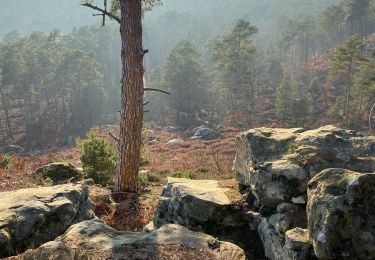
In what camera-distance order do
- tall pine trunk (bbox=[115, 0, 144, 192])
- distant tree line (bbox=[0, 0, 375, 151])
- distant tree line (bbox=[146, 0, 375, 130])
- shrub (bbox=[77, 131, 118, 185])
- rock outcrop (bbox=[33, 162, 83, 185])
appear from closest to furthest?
tall pine trunk (bbox=[115, 0, 144, 192])
shrub (bbox=[77, 131, 118, 185])
rock outcrop (bbox=[33, 162, 83, 185])
distant tree line (bbox=[146, 0, 375, 130])
distant tree line (bbox=[0, 0, 375, 151])

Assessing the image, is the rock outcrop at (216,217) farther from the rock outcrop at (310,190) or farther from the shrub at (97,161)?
the shrub at (97,161)

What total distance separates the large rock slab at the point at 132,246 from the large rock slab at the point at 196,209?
861 millimetres

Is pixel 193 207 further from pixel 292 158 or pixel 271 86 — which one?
pixel 271 86

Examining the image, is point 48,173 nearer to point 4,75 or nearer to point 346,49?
point 346,49

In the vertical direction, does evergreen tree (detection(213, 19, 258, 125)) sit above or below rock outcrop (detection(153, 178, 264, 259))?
above

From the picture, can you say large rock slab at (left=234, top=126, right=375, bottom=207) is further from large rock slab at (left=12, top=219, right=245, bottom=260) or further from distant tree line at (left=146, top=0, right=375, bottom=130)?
distant tree line at (left=146, top=0, right=375, bottom=130)

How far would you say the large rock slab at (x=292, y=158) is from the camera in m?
5.78

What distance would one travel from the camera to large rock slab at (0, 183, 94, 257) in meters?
5.52

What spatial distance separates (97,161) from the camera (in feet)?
38.7

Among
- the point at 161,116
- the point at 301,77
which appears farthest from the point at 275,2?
the point at 161,116

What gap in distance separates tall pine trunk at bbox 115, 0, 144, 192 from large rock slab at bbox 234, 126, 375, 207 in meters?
3.11

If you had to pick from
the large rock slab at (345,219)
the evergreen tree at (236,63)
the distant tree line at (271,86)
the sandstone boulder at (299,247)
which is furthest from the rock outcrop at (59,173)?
the evergreen tree at (236,63)

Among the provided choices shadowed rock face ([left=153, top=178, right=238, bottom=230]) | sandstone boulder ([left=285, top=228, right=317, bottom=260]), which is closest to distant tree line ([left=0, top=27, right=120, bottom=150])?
shadowed rock face ([left=153, top=178, right=238, bottom=230])

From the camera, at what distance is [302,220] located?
17.5ft
